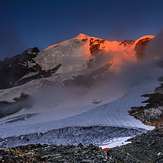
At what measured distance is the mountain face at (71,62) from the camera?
146 ft

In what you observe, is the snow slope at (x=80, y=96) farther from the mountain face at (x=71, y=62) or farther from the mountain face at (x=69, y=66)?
the mountain face at (x=71, y=62)

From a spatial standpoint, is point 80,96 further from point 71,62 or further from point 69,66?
point 71,62

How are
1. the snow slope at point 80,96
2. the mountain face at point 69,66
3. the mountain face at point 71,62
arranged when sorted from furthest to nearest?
the mountain face at point 71,62 → the mountain face at point 69,66 → the snow slope at point 80,96

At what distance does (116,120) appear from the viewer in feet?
48.8

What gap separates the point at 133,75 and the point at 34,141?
31978mm

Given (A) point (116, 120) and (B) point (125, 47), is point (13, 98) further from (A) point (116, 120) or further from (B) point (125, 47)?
(B) point (125, 47)

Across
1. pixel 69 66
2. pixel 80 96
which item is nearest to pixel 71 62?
pixel 69 66

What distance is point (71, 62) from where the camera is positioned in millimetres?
49469

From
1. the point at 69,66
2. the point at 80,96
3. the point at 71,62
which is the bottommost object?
the point at 80,96

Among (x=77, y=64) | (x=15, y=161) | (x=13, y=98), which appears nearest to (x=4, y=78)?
(x=13, y=98)

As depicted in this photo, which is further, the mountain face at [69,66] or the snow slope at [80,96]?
the mountain face at [69,66]

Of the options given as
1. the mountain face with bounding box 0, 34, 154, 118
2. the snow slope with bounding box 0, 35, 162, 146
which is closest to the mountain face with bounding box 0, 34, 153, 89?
the mountain face with bounding box 0, 34, 154, 118

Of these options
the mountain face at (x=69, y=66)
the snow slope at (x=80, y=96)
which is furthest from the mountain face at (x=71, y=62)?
the snow slope at (x=80, y=96)

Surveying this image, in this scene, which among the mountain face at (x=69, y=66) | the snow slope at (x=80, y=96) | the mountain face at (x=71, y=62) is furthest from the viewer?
the mountain face at (x=71, y=62)
